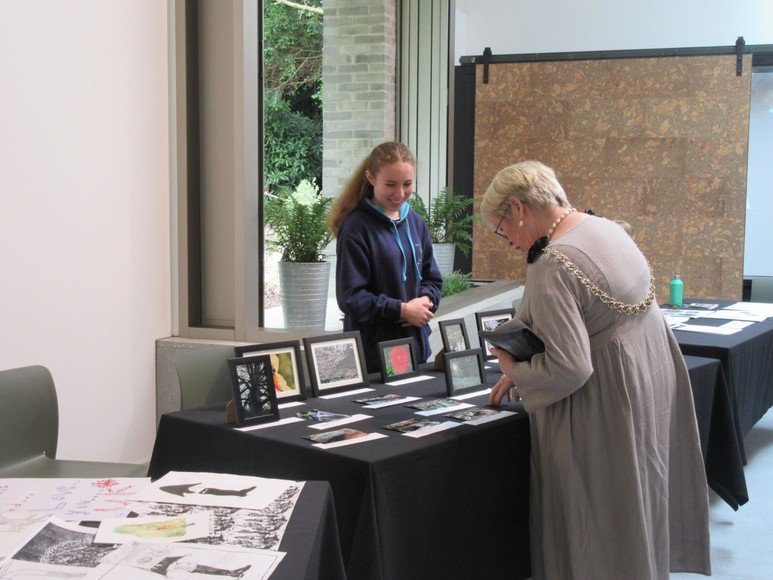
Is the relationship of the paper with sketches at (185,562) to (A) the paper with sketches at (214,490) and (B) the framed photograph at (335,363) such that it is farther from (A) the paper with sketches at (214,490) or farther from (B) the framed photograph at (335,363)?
(B) the framed photograph at (335,363)

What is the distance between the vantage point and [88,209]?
378cm

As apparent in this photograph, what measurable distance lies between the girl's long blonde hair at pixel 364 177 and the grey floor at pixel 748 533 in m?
1.80

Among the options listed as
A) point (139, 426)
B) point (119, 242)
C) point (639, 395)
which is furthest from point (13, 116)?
point (639, 395)

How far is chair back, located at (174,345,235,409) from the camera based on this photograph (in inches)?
115

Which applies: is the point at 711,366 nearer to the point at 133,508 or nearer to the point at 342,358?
the point at 342,358

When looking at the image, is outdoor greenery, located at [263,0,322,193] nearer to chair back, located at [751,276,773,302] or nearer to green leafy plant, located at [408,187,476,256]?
green leafy plant, located at [408,187,476,256]

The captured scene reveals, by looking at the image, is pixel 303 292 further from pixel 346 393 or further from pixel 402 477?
pixel 402 477

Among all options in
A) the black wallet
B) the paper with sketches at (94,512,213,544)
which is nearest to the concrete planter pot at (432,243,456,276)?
the black wallet

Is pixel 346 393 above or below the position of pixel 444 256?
below

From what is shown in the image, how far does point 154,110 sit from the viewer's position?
13.7 feet

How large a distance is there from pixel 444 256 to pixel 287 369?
4001 mm

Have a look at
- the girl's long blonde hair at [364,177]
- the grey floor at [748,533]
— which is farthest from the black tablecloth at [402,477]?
the grey floor at [748,533]

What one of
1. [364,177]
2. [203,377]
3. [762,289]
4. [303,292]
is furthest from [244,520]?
[762,289]

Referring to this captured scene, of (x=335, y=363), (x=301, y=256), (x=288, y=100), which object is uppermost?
(x=288, y=100)
